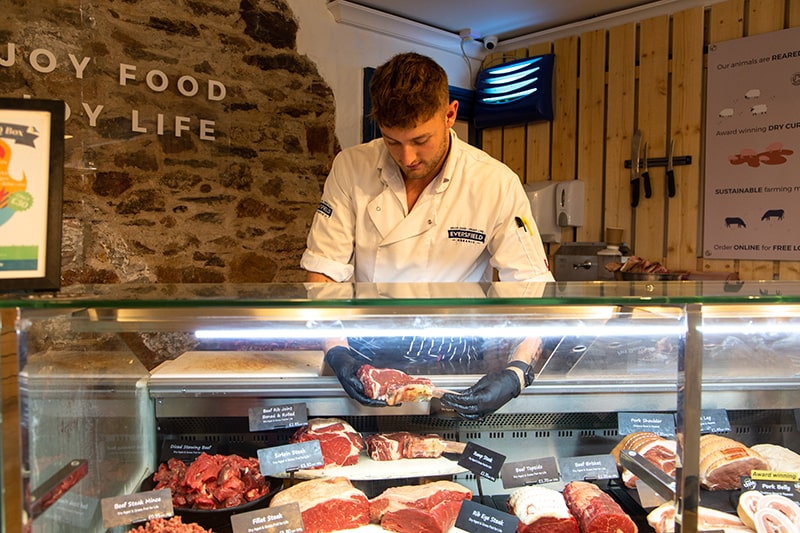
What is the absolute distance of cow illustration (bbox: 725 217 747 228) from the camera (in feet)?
14.4

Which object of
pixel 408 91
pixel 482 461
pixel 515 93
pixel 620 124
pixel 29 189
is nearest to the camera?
pixel 29 189

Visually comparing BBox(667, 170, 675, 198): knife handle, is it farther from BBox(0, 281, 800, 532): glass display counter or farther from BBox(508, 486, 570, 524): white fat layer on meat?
BBox(508, 486, 570, 524): white fat layer on meat

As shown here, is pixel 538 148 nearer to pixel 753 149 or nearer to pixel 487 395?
pixel 753 149

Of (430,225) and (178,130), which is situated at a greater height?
(178,130)

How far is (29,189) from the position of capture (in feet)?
3.47

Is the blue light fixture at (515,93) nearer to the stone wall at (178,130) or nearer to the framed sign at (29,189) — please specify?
the stone wall at (178,130)

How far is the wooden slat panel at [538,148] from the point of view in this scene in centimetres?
562

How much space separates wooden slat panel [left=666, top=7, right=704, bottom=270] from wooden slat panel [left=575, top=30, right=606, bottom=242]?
587 mm

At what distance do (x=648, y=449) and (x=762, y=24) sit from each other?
13.0ft

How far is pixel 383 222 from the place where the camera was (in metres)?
2.44

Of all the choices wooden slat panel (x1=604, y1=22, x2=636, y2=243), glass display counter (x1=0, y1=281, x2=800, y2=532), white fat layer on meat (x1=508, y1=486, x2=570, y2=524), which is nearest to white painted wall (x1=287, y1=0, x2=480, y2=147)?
wooden slat panel (x1=604, y1=22, x2=636, y2=243)

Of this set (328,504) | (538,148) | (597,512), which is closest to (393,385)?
A: (328,504)

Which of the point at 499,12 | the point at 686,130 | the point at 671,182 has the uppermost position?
the point at 499,12

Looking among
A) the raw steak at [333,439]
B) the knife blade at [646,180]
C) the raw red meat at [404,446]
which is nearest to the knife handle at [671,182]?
the knife blade at [646,180]
